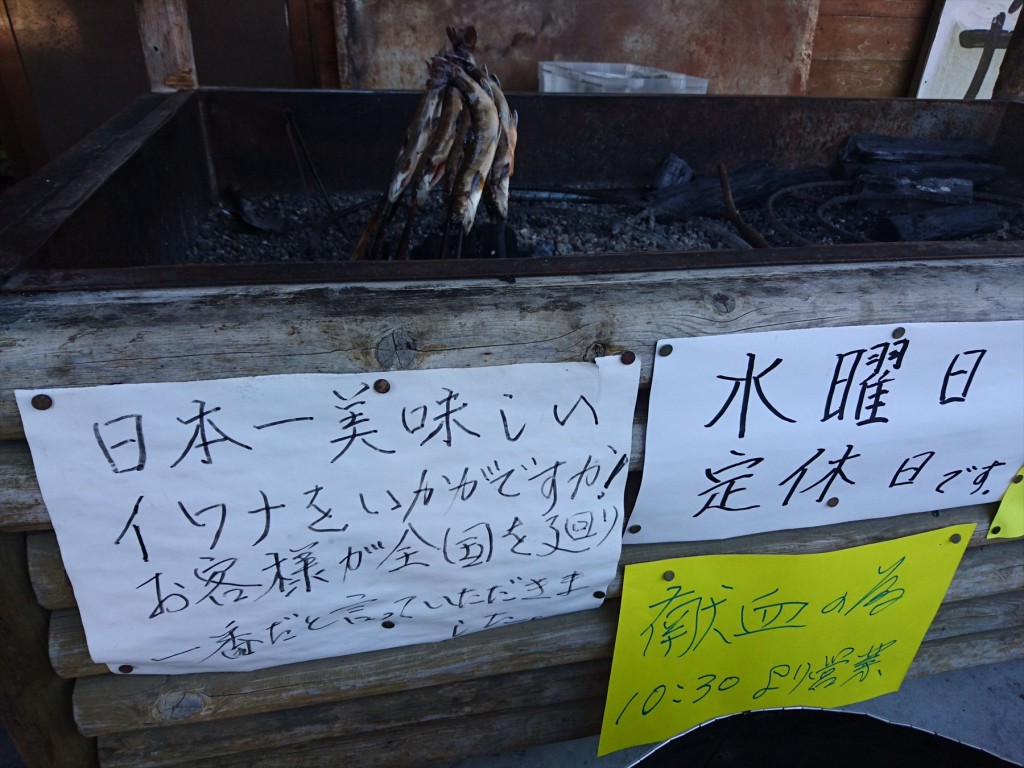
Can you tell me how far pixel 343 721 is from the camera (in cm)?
153

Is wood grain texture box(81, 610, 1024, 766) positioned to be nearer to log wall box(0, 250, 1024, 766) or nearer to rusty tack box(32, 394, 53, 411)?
log wall box(0, 250, 1024, 766)

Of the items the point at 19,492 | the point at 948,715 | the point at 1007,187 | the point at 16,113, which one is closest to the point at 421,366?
the point at 19,492

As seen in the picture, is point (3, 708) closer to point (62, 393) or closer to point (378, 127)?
point (62, 393)

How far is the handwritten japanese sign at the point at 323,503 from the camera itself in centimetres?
105

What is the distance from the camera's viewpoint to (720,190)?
264 cm

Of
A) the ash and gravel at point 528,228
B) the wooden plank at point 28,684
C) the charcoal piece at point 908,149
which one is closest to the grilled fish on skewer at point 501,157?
the ash and gravel at point 528,228

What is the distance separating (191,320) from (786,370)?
0.99 meters

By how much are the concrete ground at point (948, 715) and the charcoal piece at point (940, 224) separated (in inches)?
49.3

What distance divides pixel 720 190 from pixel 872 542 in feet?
5.07

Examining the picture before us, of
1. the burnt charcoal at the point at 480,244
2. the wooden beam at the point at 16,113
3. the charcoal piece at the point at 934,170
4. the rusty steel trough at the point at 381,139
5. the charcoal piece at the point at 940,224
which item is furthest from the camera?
the wooden beam at the point at 16,113

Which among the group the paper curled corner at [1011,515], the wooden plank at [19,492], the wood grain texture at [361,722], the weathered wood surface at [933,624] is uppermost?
the wooden plank at [19,492]

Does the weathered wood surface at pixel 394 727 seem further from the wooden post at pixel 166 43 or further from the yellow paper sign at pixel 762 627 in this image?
the wooden post at pixel 166 43

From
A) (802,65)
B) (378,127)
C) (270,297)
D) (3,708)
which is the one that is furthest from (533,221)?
(802,65)

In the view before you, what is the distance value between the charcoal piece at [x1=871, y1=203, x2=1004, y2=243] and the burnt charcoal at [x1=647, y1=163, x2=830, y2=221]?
46cm
